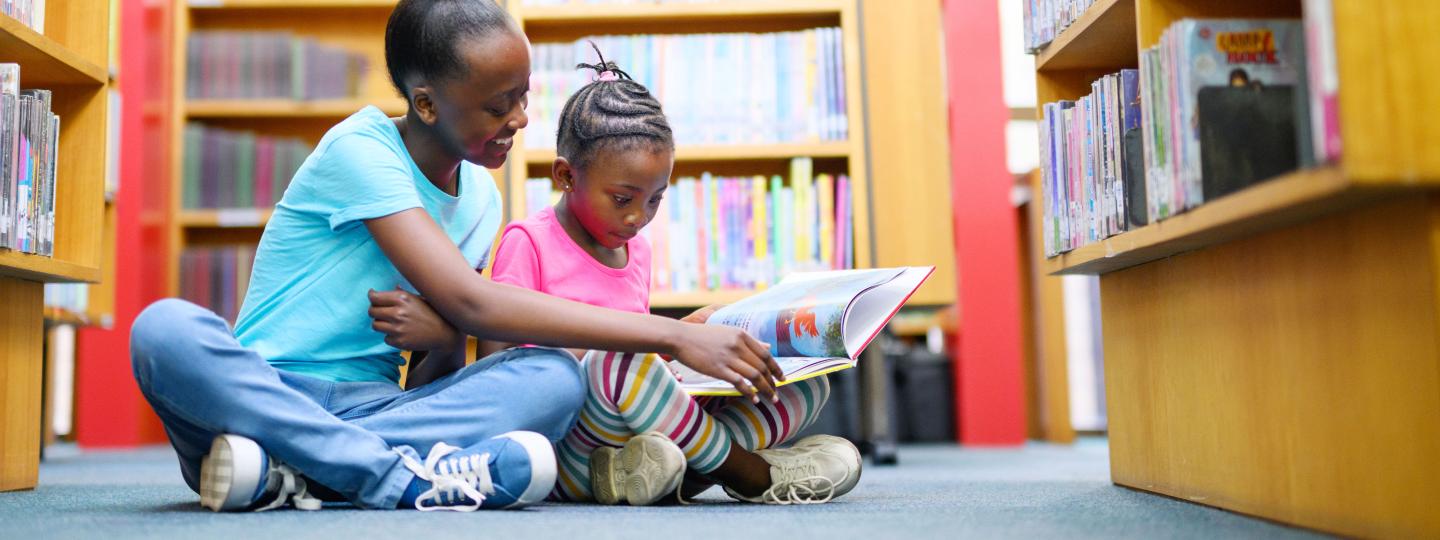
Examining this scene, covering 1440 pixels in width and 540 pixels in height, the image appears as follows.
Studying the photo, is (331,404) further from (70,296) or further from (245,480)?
(70,296)

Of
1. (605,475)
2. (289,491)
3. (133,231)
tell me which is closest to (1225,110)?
(605,475)

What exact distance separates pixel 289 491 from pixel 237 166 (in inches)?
95.4

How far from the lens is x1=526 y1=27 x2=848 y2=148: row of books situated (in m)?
2.63

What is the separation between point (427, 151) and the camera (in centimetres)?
139

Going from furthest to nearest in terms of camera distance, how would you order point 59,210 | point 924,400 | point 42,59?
1. point 924,400
2. point 59,210
3. point 42,59

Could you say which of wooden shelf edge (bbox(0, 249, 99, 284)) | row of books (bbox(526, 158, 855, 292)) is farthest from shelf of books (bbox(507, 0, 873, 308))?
wooden shelf edge (bbox(0, 249, 99, 284))

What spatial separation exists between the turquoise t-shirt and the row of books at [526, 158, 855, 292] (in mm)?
1230

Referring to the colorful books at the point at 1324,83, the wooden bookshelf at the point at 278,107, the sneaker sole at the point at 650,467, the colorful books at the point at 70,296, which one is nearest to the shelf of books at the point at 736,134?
the wooden bookshelf at the point at 278,107

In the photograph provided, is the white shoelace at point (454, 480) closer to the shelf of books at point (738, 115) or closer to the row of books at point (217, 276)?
the shelf of books at point (738, 115)

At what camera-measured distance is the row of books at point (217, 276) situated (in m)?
3.34

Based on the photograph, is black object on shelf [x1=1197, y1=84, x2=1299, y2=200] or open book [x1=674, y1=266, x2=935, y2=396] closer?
black object on shelf [x1=1197, y1=84, x2=1299, y2=200]

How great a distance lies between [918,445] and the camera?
3.85 metres

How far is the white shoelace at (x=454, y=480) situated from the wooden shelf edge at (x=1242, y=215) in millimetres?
698

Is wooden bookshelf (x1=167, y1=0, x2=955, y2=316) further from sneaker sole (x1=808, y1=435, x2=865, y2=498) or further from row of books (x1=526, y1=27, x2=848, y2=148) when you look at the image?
sneaker sole (x1=808, y1=435, x2=865, y2=498)
